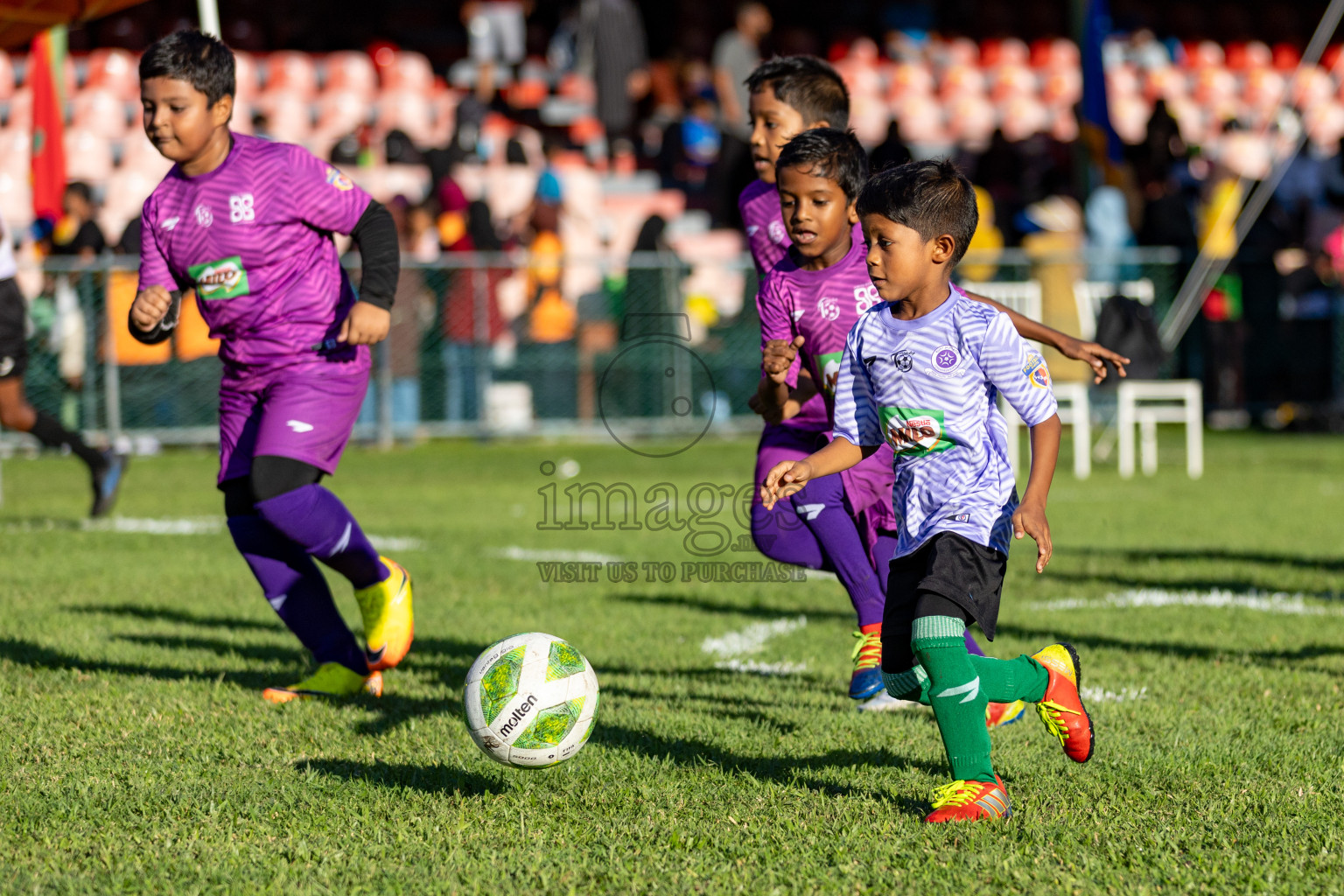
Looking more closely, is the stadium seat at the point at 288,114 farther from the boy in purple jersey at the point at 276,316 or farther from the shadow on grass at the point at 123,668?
the boy in purple jersey at the point at 276,316

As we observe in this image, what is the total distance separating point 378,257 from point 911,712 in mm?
2257

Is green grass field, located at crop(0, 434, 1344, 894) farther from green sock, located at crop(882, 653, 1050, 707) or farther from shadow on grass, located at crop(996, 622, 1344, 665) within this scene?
green sock, located at crop(882, 653, 1050, 707)

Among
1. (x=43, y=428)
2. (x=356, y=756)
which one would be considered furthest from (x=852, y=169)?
(x=43, y=428)

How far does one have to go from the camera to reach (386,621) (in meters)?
5.04

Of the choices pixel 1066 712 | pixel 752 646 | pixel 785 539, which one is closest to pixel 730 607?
pixel 752 646

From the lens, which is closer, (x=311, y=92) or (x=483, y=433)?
(x=483, y=433)

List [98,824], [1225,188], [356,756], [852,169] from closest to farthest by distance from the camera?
1. [98,824]
2. [356,756]
3. [852,169]
4. [1225,188]

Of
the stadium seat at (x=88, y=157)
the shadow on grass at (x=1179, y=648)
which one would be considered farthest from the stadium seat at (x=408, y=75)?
the shadow on grass at (x=1179, y=648)

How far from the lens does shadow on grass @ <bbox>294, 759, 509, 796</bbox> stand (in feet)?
12.6

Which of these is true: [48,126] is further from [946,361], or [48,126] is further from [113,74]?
[946,361]

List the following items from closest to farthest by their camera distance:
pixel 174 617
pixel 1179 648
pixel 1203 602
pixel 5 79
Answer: pixel 1179 648 < pixel 174 617 < pixel 1203 602 < pixel 5 79

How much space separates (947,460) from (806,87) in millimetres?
1877

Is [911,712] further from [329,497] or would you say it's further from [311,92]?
[311,92]

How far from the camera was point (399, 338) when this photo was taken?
14.1 meters
